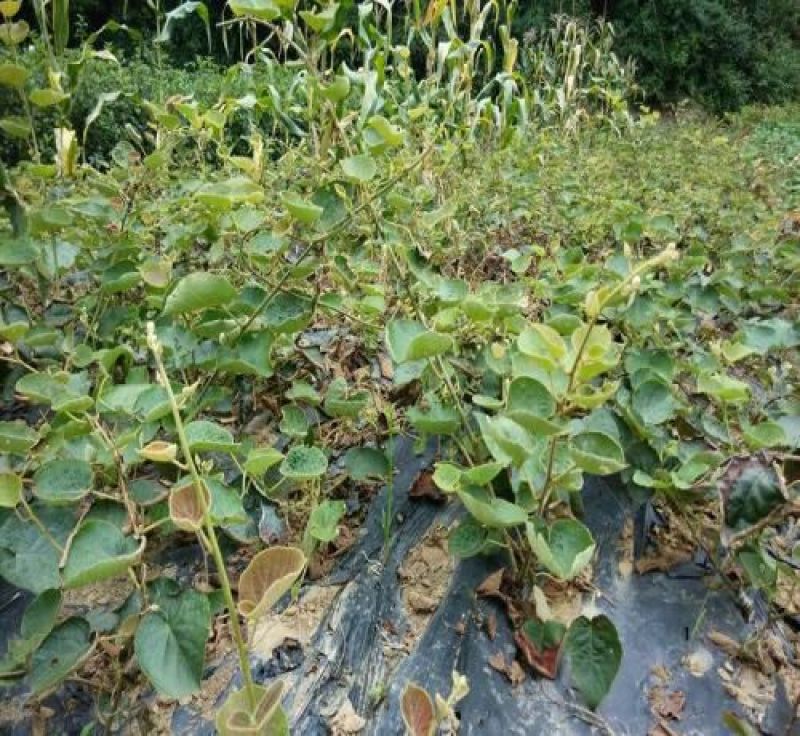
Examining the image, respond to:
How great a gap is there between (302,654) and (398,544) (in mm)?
227

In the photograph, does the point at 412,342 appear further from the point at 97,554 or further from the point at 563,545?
the point at 97,554

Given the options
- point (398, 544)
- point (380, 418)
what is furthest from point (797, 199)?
point (398, 544)

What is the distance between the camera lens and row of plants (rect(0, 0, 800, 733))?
2.36 feet

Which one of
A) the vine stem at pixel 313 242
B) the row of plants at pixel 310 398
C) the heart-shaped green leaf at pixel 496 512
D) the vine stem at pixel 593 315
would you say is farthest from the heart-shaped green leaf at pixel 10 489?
the vine stem at pixel 593 315

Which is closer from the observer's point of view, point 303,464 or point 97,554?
point 97,554

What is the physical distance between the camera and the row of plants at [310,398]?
72cm

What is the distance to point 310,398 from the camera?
1133 mm

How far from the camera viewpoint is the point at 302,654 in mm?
885

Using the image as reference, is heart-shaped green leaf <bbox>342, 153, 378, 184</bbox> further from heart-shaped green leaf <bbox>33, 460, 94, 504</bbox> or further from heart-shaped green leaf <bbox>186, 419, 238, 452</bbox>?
heart-shaped green leaf <bbox>33, 460, 94, 504</bbox>

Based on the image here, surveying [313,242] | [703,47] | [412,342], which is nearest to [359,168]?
[313,242]

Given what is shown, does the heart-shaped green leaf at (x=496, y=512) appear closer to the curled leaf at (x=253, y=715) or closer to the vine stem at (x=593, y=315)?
the vine stem at (x=593, y=315)

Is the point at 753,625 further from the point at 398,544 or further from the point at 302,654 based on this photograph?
the point at 302,654

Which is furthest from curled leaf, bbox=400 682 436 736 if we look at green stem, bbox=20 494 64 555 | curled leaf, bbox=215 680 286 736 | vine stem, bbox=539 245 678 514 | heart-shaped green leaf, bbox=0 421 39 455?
heart-shaped green leaf, bbox=0 421 39 455

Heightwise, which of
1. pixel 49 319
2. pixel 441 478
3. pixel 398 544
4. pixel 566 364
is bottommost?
pixel 398 544
